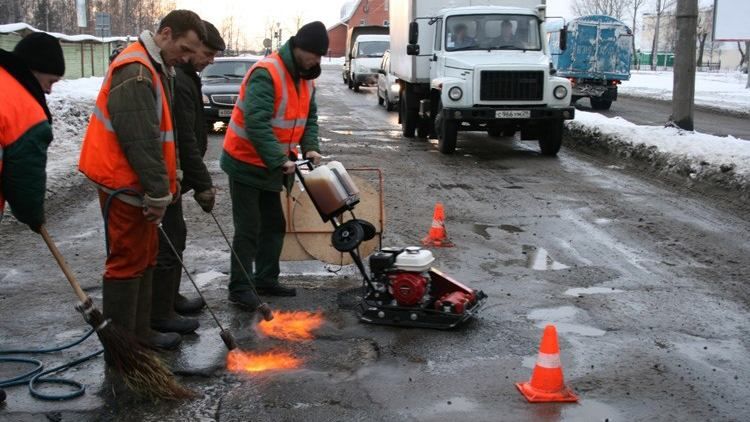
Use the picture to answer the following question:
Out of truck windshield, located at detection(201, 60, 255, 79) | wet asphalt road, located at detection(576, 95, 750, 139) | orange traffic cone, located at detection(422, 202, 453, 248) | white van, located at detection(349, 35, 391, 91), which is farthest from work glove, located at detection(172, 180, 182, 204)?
white van, located at detection(349, 35, 391, 91)

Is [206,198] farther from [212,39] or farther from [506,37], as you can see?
[506,37]

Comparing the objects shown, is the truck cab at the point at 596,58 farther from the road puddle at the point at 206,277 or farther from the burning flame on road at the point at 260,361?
the burning flame on road at the point at 260,361

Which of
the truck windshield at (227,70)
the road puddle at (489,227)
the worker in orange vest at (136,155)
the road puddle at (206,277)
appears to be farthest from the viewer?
the truck windshield at (227,70)

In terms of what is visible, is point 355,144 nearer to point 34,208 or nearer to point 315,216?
point 315,216

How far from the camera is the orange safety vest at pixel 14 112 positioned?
399 cm

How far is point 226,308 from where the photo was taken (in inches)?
235

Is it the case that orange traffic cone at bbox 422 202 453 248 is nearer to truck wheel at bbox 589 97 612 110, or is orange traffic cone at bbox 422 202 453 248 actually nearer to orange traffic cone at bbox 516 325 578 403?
orange traffic cone at bbox 516 325 578 403

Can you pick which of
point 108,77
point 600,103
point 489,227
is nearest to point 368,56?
point 600,103

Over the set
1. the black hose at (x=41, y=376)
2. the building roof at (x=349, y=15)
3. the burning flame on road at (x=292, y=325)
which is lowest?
the black hose at (x=41, y=376)

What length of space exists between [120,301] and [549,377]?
2391 millimetres

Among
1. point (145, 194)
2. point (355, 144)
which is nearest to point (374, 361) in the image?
point (145, 194)

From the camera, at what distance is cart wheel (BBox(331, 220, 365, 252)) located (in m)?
5.51

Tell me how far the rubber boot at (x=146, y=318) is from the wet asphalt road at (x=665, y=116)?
16.7 meters

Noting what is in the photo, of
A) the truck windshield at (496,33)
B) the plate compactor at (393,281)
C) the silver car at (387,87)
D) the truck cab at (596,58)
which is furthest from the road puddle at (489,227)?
the truck cab at (596,58)
